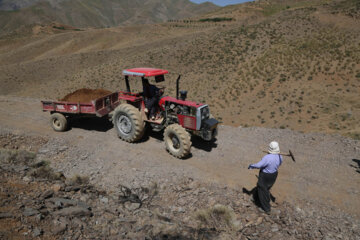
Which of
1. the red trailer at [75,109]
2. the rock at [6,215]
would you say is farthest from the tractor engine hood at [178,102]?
the rock at [6,215]

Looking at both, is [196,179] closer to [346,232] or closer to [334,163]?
[346,232]

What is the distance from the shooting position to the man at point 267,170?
15.8 ft

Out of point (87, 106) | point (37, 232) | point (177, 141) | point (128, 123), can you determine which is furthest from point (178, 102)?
point (37, 232)

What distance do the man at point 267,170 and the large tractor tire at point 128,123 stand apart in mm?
4573

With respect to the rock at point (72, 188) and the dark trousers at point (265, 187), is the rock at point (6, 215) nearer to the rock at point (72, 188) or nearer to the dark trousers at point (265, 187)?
the rock at point (72, 188)

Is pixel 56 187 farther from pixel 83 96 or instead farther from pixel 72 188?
pixel 83 96

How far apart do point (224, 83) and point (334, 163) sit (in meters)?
12.7

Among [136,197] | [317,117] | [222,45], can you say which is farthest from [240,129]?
[222,45]

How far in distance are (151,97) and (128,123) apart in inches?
55.9

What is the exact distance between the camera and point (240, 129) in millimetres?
9992

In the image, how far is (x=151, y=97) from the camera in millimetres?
8664

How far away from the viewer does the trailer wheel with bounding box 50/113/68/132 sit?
9.36 meters

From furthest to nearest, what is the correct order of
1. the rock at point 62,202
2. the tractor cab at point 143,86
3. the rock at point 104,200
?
the tractor cab at point 143,86
the rock at point 104,200
the rock at point 62,202

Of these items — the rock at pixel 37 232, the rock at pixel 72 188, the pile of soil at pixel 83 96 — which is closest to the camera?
the rock at pixel 37 232
